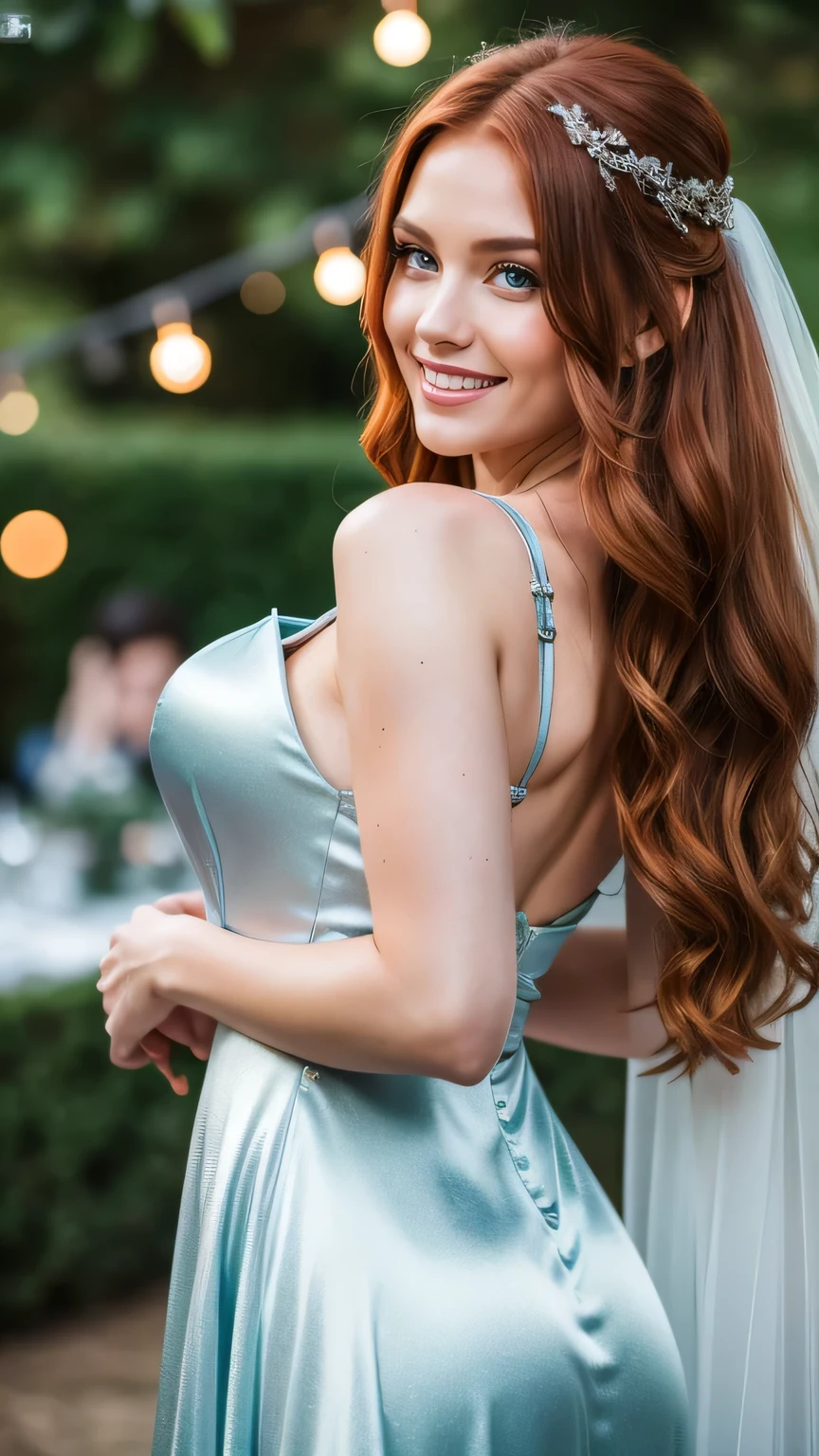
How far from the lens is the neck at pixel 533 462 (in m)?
1.43

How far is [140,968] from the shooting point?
1402mm

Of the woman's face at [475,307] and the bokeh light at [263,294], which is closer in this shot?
the woman's face at [475,307]

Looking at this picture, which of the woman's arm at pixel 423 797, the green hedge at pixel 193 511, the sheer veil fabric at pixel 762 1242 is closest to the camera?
the woman's arm at pixel 423 797

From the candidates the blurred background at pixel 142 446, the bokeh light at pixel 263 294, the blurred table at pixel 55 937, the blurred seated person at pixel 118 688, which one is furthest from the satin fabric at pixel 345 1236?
the bokeh light at pixel 263 294

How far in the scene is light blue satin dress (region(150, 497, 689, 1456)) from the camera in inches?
48.9

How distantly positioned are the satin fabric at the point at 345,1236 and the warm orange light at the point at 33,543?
4.39 meters

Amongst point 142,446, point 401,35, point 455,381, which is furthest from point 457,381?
point 142,446

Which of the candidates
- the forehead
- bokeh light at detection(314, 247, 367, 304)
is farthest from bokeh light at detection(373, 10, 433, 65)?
the forehead

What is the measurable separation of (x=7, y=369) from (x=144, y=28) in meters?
1.12

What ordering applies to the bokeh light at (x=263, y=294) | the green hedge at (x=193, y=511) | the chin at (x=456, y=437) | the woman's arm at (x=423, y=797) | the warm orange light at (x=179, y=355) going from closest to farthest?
1. the woman's arm at (x=423, y=797)
2. the chin at (x=456, y=437)
3. the warm orange light at (x=179, y=355)
4. the green hedge at (x=193, y=511)
5. the bokeh light at (x=263, y=294)

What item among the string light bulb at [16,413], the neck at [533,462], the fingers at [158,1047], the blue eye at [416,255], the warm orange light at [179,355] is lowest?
the fingers at [158,1047]

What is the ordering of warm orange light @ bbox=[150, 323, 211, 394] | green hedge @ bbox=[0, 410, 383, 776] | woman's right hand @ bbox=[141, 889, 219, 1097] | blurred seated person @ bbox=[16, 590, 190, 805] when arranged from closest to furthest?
woman's right hand @ bbox=[141, 889, 219, 1097]
warm orange light @ bbox=[150, 323, 211, 394]
blurred seated person @ bbox=[16, 590, 190, 805]
green hedge @ bbox=[0, 410, 383, 776]

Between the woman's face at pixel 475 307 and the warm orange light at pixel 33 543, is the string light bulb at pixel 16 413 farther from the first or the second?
the woman's face at pixel 475 307

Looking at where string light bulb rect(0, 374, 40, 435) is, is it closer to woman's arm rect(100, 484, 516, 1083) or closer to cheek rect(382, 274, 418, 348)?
cheek rect(382, 274, 418, 348)
